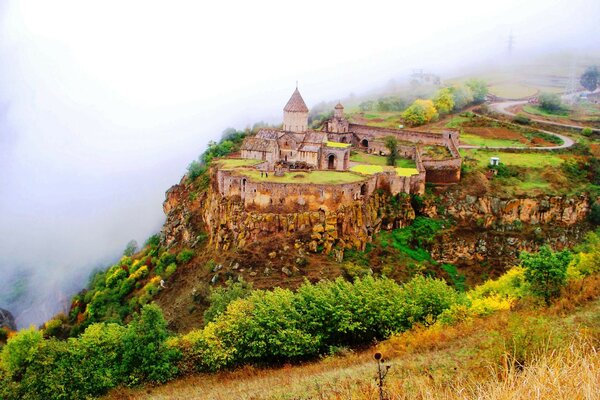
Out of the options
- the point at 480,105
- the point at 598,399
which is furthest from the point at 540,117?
the point at 598,399

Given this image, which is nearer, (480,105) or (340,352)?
(340,352)

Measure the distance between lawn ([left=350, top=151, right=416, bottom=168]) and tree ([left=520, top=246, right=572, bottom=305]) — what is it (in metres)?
18.3

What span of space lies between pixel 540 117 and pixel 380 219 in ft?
111

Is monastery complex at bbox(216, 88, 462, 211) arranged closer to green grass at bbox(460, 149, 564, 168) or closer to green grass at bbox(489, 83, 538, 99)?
green grass at bbox(460, 149, 564, 168)

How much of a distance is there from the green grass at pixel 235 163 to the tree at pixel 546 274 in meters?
18.5

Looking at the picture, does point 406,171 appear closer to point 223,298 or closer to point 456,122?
point 223,298

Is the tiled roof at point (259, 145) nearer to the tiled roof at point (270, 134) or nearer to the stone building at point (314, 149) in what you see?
the stone building at point (314, 149)

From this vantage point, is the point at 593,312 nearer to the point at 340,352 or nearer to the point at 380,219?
the point at 340,352

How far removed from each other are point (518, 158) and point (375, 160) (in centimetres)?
1069

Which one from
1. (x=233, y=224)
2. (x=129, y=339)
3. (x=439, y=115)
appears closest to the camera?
(x=129, y=339)

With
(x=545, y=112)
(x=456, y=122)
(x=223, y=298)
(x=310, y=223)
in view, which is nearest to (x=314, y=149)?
(x=310, y=223)

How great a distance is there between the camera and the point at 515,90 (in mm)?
69625

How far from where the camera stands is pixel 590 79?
6512 centimetres

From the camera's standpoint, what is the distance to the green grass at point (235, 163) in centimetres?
3089
